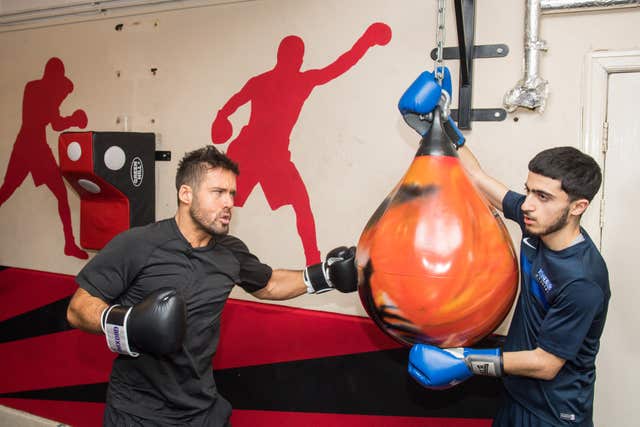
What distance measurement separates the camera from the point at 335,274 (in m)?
1.63

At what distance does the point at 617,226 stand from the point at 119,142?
2003 millimetres

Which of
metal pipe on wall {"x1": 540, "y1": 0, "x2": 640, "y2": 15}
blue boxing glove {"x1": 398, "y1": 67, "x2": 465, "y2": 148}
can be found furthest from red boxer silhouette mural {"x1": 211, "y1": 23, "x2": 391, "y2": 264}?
metal pipe on wall {"x1": 540, "y1": 0, "x2": 640, "y2": 15}

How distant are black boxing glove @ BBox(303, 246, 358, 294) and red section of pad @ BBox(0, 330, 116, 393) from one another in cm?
135

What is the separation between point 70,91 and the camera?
2592 mm

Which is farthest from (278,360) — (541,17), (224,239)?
(541,17)

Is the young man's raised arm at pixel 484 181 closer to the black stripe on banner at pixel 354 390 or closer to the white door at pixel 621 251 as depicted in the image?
the white door at pixel 621 251

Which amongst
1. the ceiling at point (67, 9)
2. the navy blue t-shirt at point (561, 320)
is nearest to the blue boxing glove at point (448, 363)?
the navy blue t-shirt at point (561, 320)

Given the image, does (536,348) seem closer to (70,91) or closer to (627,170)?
(627,170)

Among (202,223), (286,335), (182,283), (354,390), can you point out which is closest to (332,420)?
(354,390)

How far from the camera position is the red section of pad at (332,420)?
181 cm

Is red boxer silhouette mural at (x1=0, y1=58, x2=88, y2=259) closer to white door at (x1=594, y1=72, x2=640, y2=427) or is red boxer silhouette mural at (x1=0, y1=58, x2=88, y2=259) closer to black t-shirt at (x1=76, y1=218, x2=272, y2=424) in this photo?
black t-shirt at (x1=76, y1=218, x2=272, y2=424)

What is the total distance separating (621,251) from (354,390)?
109cm

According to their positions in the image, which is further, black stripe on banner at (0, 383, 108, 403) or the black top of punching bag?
black stripe on banner at (0, 383, 108, 403)

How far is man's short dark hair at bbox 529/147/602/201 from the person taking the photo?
126cm
